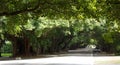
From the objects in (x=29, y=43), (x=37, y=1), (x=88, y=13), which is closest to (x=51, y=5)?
(x=37, y=1)

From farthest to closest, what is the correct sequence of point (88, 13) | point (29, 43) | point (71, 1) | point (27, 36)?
point (29, 43), point (27, 36), point (88, 13), point (71, 1)

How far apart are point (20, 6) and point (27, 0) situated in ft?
1.18

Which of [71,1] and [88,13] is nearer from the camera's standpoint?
[71,1]

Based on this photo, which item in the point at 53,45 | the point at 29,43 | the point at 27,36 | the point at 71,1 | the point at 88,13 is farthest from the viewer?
the point at 53,45

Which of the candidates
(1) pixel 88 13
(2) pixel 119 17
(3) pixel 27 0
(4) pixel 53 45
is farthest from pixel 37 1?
(4) pixel 53 45

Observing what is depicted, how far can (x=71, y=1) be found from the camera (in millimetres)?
12406

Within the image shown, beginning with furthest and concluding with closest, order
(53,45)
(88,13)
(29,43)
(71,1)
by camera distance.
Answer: (53,45), (29,43), (88,13), (71,1)

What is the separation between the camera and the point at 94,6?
13.2 meters

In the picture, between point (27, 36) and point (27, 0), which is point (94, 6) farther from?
point (27, 36)

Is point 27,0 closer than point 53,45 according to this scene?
Yes

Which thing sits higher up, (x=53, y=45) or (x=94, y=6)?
(x=94, y=6)

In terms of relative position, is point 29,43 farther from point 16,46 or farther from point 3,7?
point 3,7

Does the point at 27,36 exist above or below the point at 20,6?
below

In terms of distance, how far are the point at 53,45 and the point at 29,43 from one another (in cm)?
1901
